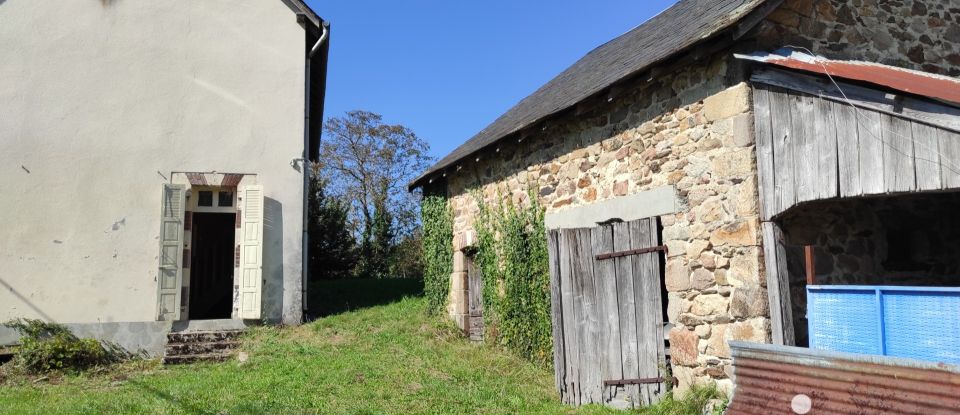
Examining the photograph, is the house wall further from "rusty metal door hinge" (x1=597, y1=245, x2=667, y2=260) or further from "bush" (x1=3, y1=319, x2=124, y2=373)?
"rusty metal door hinge" (x1=597, y1=245, x2=667, y2=260)

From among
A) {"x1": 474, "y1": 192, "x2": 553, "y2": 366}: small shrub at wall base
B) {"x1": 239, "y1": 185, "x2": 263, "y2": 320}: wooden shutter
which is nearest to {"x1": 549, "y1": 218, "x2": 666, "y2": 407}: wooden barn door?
{"x1": 474, "y1": 192, "x2": 553, "y2": 366}: small shrub at wall base

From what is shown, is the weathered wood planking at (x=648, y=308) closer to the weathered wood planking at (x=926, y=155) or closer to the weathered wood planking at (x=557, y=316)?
the weathered wood planking at (x=557, y=316)

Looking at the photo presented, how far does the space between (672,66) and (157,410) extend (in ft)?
19.6

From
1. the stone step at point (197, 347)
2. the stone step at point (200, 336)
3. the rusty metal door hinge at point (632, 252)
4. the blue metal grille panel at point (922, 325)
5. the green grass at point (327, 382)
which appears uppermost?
the rusty metal door hinge at point (632, 252)

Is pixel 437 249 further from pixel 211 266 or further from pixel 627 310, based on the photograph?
pixel 211 266

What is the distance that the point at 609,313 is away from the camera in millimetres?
6730

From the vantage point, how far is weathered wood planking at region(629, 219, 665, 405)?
20.8 feet

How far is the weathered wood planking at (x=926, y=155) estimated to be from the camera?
4.41 metres

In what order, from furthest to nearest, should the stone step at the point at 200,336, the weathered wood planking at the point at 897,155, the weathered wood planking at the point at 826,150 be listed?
the stone step at the point at 200,336, the weathered wood planking at the point at 826,150, the weathered wood planking at the point at 897,155

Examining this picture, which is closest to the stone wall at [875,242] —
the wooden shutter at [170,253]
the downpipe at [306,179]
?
the downpipe at [306,179]

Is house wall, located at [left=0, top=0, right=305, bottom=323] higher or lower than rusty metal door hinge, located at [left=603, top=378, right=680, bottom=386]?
higher

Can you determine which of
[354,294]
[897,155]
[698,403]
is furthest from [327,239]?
[897,155]

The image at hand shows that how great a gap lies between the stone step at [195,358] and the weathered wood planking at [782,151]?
7928 mm

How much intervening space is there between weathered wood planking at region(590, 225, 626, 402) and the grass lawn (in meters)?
0.41
